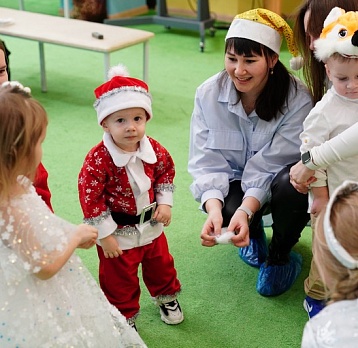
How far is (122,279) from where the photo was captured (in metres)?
1.80

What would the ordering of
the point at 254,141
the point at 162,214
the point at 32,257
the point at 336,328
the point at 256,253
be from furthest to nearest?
1. the point at 256,253
2. the point at 254,141
3. the point at 162,214
4. the point at 32,257
5. the point at 336,328

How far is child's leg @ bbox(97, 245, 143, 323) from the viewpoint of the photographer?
1771 millimetres

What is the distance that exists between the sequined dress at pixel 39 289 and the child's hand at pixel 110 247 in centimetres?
20

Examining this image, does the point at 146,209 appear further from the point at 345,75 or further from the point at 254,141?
the point at 345,75

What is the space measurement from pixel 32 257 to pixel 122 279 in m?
0.51

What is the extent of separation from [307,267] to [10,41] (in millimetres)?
3214

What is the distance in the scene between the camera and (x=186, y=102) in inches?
142

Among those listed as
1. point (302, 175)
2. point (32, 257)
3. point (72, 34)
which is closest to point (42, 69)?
point (72, 34)

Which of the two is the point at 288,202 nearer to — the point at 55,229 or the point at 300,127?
the point at 300,127

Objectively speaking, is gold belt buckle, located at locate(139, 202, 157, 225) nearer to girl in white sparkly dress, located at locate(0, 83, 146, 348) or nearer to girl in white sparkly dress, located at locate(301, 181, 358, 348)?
girl in white sparkly dress, located at locate(0, 83, 146, 348)

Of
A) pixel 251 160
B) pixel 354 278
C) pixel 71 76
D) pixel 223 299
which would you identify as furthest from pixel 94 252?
pixel 71 76

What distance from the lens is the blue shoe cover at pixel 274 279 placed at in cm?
202

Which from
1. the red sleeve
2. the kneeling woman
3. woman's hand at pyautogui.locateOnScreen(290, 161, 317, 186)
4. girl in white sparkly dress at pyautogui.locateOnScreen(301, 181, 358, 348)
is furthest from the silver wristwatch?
girl in white sparkly dress at pyautogui.locateOnScreen(301, 181, 358, 348)

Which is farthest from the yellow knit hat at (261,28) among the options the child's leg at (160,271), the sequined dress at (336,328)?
the sequined dress at (336,328)
